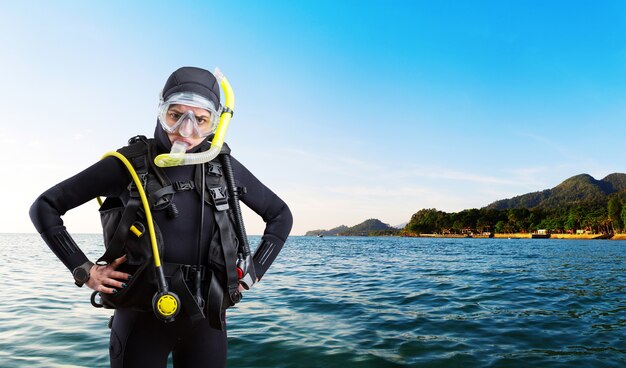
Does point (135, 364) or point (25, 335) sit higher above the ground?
point (135, 364)

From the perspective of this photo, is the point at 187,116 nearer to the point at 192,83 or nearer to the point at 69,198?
the point at 192,83

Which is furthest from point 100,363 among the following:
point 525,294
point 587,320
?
point 525,294

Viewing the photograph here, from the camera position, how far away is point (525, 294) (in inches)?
513

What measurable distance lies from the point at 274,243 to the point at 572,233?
161066 millimetres

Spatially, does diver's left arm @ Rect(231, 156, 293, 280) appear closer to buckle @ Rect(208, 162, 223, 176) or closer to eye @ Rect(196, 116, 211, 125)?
buckle @ Rect(208, 162, 223, 176)

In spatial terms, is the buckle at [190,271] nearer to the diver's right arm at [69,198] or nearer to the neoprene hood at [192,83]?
the diver's right arm at [69,198]

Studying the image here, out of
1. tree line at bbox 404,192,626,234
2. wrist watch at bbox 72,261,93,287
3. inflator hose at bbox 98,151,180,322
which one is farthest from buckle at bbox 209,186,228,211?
tree line at bbox 404,192,626,234

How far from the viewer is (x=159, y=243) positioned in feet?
7.50

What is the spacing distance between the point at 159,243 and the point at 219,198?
16.7 inches

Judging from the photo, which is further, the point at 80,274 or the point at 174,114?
the point at 174,114

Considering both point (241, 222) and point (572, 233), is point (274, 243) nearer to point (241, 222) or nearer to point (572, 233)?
point (241, 222)

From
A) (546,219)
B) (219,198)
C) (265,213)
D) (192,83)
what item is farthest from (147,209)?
(546,219)

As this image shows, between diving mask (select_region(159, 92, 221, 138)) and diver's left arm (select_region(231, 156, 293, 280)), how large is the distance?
332mm

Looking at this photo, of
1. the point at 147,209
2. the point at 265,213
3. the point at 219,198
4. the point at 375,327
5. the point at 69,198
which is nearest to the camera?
the point at 147,209
